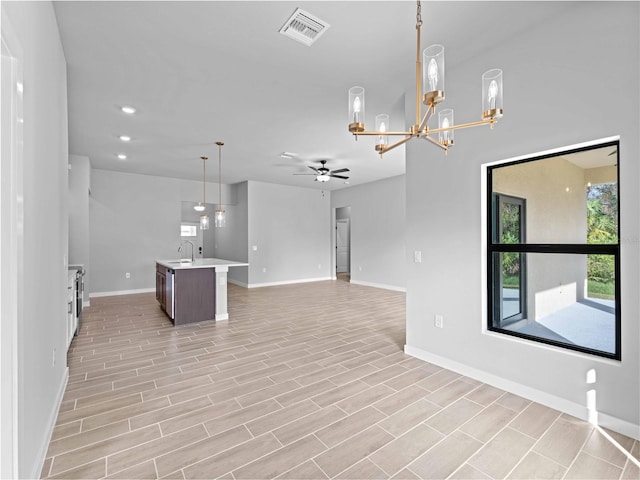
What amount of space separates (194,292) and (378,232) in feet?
17.8

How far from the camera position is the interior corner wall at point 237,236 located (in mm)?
8938

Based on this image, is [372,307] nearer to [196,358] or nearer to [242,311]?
[242,311]

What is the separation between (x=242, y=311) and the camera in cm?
581

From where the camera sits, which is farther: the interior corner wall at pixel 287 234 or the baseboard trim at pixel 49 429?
the interior corner wall at pixel 287 234

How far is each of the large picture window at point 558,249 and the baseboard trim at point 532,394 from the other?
0.41 meters

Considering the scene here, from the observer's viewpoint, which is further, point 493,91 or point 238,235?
point 238,235

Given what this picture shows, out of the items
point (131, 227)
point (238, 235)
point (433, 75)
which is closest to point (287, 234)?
point (238, 235)

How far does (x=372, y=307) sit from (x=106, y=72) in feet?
17.3

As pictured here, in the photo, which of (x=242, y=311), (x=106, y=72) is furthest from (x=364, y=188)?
(x=106, y=72)

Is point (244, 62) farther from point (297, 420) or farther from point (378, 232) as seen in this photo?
point (378, 232)

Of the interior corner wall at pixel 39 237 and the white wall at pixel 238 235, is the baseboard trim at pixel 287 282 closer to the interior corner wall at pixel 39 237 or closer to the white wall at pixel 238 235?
the white wall at pixel 238 235

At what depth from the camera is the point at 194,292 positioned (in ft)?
16.2

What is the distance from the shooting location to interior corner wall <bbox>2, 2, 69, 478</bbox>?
1544mm

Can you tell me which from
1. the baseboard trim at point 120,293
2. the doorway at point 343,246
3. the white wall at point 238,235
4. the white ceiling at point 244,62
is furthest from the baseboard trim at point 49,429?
the doorway at point 343,246
